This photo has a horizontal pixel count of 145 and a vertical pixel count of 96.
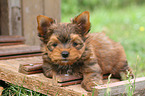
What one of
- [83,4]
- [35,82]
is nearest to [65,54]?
[35,82]

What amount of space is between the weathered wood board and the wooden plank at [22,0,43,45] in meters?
1.92

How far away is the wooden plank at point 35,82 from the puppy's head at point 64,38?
0.36 metres

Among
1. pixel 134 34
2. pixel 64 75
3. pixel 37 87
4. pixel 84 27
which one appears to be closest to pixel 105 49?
pixel 84 27

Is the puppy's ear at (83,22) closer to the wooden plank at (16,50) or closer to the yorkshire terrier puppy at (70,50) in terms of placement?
the yorkshire terrier puppy at (70,50)

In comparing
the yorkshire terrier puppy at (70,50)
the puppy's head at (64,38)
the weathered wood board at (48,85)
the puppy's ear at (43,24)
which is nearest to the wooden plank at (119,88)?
the weathered wood board at (48,85)

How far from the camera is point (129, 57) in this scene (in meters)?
7.14

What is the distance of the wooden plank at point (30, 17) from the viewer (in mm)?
5824

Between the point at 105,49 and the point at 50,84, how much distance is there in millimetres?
1336

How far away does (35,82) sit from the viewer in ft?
11.2

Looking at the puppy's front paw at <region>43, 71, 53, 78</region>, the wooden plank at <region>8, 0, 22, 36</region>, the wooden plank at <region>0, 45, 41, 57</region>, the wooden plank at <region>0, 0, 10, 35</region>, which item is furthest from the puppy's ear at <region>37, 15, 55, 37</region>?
the wooden plank at <region>0, 0, 10, 35</region>

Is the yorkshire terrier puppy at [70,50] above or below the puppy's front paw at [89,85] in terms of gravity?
above

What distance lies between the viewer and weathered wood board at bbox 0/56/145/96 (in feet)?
9.77

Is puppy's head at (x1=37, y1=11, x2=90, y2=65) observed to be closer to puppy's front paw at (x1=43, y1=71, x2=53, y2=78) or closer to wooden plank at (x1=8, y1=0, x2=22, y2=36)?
puppy's front paw at (x1=43, y1=71, x2=53, y2=78)

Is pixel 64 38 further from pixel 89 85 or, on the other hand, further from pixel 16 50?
pixel 16 50
